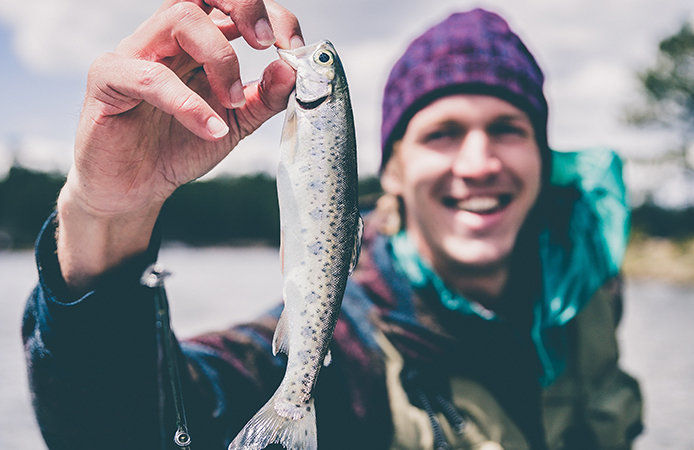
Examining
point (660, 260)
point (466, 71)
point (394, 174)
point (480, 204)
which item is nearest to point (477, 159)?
point (480, 204)

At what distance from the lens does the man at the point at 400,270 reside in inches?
73.6

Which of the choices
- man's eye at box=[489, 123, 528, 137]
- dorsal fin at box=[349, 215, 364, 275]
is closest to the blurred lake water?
dorsal fin at box=[349, 215, 364, 275]

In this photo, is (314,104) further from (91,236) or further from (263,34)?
(91,236)

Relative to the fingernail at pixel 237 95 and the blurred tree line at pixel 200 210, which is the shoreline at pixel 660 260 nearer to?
the fingernail at pixel 237 95

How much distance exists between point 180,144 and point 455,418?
210cm

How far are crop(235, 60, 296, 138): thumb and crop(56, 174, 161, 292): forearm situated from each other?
15.6 inches

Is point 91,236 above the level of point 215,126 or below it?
below

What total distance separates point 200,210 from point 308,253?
74.5 m

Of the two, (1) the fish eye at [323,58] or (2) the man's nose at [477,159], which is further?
(2) the man's nose at [477,159]

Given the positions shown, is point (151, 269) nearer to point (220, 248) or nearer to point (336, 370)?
point (336, 370)

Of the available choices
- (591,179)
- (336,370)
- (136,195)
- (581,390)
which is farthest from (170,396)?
(591,179)

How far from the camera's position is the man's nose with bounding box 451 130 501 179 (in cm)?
328

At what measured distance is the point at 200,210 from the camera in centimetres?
7419

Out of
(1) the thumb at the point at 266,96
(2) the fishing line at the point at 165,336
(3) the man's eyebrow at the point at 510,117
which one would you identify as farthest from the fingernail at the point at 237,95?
(3) the man's eyebrow at the point at 510,117
